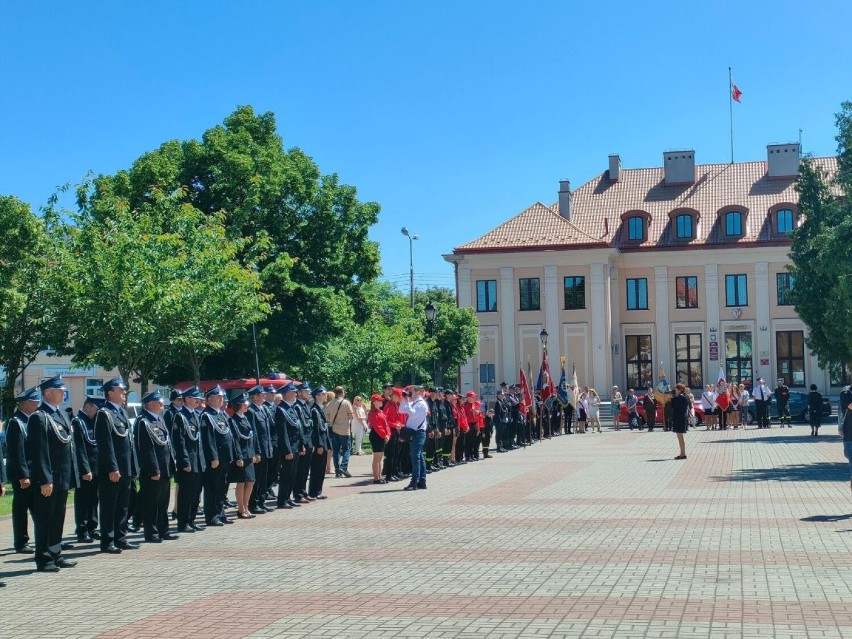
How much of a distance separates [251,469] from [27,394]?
4.57 metres

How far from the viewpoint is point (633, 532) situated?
1320 centimetres

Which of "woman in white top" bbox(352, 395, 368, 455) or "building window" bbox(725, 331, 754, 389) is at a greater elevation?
"building window" bbox(725, 331, 754, 389)

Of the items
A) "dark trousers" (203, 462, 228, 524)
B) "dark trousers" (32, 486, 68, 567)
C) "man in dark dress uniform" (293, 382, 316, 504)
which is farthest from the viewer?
"man in dark dress uniform" (293, 382, 316, 504)

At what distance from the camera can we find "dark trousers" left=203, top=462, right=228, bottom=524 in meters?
15.5

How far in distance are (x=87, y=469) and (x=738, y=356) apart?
56042mm

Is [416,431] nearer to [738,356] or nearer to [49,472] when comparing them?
[49,472]

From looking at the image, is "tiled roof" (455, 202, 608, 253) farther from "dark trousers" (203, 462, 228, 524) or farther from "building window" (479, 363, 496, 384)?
"dark trousers" (203, 462, 228, 524)

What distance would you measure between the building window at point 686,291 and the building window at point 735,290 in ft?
6.15

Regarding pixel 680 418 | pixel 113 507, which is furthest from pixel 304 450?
pixel 680 418

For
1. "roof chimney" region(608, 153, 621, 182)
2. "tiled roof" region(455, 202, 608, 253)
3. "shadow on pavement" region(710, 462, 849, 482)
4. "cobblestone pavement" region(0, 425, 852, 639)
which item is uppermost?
"roof chimney" region(608, 153, 621, 182)

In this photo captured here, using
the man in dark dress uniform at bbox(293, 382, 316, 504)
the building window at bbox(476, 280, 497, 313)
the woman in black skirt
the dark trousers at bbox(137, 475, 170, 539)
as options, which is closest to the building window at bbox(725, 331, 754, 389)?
the building window at bbox(476, 280, 497, 313)

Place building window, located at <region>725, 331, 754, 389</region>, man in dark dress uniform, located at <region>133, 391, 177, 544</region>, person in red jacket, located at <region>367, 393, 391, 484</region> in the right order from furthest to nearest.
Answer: building window, located at <region>725, 331, 754, 389</region> → person in red jacket, located at <region>367, 393, 391, 484</region> → man in dark dress uniform, located at <region>133, 391, 177, 544</region>

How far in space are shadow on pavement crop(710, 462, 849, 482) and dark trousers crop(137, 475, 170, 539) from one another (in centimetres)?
1071

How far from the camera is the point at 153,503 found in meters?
14.1
